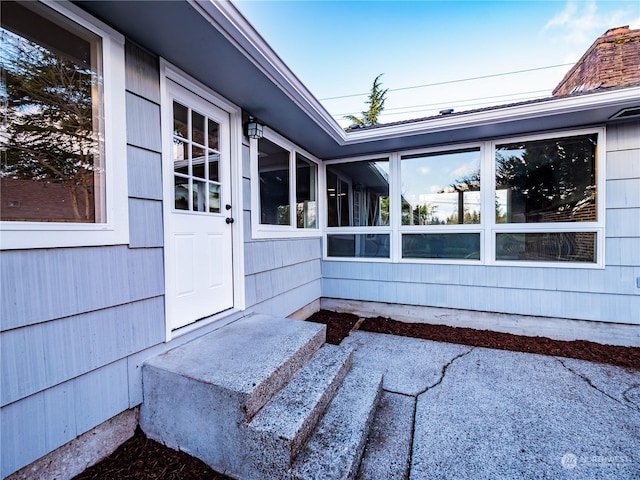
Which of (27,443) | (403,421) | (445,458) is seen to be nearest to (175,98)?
(27,443)

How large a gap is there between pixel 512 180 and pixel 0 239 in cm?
459

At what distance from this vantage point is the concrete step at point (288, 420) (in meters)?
1.37

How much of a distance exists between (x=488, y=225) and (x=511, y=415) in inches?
91.3

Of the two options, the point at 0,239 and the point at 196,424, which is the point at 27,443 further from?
the point at 0,239

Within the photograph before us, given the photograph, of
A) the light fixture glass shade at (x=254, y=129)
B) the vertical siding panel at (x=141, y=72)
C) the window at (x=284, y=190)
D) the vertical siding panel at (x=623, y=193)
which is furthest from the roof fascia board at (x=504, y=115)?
the vertical siding panel at (x=141, y=72)

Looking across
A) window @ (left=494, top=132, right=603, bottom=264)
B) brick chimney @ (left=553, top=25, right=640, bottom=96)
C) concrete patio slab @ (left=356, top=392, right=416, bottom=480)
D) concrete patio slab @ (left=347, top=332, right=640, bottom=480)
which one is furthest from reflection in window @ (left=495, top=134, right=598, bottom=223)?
concrete patio slab @ (left=356, top=392, right=416, bottom=480)

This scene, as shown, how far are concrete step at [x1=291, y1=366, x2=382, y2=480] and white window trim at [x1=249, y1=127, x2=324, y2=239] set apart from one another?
5.82 feet

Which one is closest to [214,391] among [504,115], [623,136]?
[504,115]

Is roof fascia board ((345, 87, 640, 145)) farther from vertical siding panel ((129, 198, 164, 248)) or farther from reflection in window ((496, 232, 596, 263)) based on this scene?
vertical siding panel ((129, 198, 164, 248))

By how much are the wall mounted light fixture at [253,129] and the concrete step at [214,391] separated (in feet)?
6.51

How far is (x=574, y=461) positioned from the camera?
1.62 metres

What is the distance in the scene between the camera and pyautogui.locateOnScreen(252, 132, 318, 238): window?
10.3 ft

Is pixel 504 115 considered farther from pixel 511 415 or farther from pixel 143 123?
pixel 143 123

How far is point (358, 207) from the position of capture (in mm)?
4457
